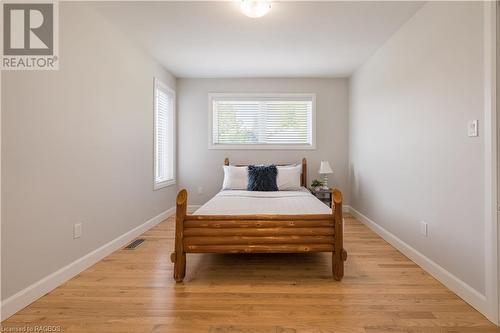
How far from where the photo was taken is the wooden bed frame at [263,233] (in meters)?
2.20

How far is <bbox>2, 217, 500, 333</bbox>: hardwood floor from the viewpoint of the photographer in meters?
1.64

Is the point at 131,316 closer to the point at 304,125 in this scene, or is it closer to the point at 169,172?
the point at 169,172

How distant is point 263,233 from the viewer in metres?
2.22

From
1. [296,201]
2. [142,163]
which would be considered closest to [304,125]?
[296,201]

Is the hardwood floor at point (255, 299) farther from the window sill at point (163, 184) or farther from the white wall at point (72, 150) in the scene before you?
the window sill at point (163, 184)

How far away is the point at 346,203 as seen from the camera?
4789 millimetres

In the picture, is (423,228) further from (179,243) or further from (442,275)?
(179,243)

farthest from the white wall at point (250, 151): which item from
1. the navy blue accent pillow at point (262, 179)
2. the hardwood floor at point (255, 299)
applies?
the hardwood floor at point (255, 299)

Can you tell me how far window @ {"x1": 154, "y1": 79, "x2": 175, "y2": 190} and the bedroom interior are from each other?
114mm

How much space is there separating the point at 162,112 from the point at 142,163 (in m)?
1.16

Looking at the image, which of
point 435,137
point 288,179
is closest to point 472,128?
point 435,137

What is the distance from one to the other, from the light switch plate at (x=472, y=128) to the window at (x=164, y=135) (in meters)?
3.58

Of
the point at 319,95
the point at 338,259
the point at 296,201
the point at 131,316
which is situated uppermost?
the point at 319,95

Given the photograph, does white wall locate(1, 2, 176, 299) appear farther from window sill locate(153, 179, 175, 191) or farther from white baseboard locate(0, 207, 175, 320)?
window sill locate(153, 179, 175, 191)
